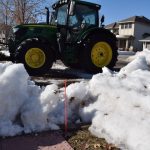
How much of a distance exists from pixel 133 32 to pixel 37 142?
202ft

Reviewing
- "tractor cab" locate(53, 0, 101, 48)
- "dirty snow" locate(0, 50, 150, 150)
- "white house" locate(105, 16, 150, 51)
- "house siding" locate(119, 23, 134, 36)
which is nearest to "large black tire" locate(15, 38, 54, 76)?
"tractor cab" locate(53, 0, 101, 48)

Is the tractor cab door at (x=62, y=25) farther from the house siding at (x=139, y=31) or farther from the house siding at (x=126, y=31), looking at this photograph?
the house siding at (x=126, y=31)

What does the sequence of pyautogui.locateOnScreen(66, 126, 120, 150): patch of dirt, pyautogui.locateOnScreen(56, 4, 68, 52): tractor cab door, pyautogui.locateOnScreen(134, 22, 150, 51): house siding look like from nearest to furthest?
pyautogui.locateOnScreen(66, 126, 120, 150): patch of dirt → pyautogui.locateOnScreen(56, 4, 68, 52): tractor cab door → pyautogui.locateOnScreen(134, 22, 150, 51): house siding

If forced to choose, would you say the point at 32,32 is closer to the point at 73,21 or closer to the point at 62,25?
the point at 62,25

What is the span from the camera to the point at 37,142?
4816mm

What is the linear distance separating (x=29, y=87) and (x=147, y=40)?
53.1 metres

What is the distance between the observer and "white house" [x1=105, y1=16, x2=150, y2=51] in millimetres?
63375

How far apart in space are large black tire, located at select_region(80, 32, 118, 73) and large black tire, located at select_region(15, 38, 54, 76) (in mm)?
1182

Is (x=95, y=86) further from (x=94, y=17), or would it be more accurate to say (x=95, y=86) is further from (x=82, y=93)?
(x=94, y=17)

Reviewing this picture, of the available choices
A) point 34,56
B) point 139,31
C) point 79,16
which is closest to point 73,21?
point 79,16

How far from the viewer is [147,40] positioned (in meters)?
57.2

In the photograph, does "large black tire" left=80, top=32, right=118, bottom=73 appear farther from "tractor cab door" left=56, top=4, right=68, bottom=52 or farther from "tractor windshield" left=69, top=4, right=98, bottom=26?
"tractor cab door" left=56, top=4, right=68, bottom=52

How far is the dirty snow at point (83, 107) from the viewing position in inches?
192

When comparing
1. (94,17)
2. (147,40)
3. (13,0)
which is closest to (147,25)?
(147,40)
